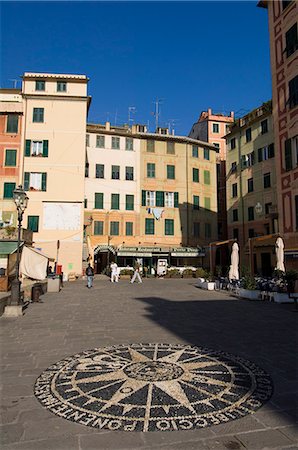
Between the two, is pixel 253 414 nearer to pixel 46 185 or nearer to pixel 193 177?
pixel 46 185

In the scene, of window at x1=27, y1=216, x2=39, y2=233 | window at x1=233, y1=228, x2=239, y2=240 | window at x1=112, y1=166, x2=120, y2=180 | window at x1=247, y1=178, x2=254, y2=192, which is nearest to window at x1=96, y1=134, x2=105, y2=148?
window at x1=112, y1=166, x2=120, y2=180

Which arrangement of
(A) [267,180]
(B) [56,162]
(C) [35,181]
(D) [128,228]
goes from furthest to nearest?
(D) [128,228] < (A) [267,180] < (B) [56,162] < (C) [35,181]

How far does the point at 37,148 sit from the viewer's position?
29.2 meters

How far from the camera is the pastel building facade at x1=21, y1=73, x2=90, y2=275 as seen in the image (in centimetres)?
2847

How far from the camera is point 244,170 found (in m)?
35.0

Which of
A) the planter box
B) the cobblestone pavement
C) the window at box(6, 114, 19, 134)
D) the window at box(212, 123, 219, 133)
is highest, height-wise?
the window at box(212, 123, 219, 133)

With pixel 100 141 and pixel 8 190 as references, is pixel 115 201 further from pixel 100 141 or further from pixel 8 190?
pixel 8 190

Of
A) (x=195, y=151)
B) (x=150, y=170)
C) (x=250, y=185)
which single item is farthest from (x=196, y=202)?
(x=150, y=170)

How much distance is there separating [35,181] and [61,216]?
3945mm

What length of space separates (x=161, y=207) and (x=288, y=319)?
26951 mm

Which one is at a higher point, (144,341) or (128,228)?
(128,228)

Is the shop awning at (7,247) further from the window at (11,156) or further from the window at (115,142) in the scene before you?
the window at (115,142)

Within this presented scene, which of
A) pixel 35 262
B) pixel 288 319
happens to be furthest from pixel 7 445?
pixel 35 262

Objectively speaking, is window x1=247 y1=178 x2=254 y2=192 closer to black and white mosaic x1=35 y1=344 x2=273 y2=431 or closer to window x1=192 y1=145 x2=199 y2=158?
window x1=192 y1=145 x2=199 y2=158
